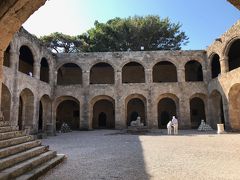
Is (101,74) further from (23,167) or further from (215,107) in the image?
(23,167)

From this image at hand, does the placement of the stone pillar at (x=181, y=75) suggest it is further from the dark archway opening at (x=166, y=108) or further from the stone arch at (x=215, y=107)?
the dark archway opening at (x=166, y=108)

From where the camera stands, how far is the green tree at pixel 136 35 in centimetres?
3056

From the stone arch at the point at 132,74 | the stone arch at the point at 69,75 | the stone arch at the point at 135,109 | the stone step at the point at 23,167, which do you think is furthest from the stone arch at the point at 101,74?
the stone step at the point at 23,167

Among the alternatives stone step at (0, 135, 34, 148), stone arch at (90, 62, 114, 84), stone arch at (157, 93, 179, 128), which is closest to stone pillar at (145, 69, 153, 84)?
stone arch at (157, 93, 179, 128)

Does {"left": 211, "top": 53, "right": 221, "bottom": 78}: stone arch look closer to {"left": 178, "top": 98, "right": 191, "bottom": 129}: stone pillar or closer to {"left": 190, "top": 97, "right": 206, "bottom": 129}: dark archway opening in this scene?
{"left": 190, "top": 97, "right": 206, "bottom": 129}: dark archway opening

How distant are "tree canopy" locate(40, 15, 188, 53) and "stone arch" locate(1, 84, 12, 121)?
59.1ft

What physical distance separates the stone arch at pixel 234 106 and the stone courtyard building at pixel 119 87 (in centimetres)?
7

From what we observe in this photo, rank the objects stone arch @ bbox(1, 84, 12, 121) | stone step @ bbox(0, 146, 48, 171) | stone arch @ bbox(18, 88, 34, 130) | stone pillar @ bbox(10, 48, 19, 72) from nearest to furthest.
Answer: stone step @ bbox(0, 146, 48, 171), stone arch @ bbox(1, 84, 12, 121), stone pillar @ bbox(10, 48, 19, 72), stone arch @ bbox(18, 88, 34, 130)

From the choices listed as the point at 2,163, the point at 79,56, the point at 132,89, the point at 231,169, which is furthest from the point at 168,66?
the point at 2,163

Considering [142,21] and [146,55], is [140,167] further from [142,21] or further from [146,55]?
[142,21]

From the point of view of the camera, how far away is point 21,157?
5.34 metres

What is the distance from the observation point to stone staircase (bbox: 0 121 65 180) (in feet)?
15.0

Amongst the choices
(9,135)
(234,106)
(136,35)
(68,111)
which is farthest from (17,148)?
(136,35)

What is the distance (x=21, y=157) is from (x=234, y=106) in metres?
16.0
